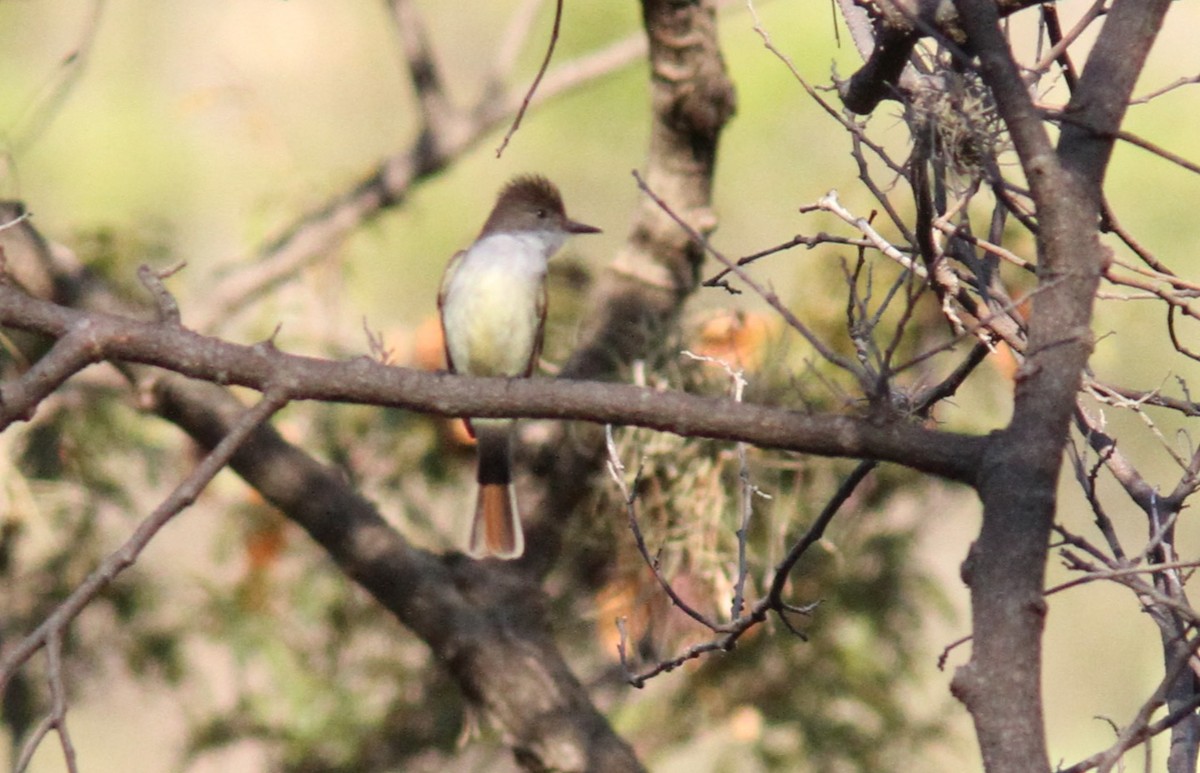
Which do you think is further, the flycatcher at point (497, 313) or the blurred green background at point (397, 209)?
the blurred green background at point (397, 209)

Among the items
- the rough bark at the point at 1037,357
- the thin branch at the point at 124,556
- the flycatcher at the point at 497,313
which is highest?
the flycatcher at the point at 497,313

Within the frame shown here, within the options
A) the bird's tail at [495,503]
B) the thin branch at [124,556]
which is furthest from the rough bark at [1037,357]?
the bird's tail at [495,503]

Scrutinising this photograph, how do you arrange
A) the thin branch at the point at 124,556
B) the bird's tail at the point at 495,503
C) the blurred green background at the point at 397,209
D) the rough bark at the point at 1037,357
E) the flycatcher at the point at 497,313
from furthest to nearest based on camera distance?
the blurred green background at the point at 397,209 → the flycatcher at the point at 497,313 → the bird's tail at the point at 495,503 → the thin branch at the point at 124,556 → the rough bark at the point at 1037,357

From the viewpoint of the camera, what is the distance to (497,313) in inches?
133

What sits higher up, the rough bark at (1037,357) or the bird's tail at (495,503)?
the bird's tail at (495,503)

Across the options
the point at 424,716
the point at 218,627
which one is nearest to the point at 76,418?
the point at 218,627

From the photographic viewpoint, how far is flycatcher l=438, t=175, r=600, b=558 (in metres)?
3.31

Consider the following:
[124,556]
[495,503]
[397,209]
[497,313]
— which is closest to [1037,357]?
[124,556]

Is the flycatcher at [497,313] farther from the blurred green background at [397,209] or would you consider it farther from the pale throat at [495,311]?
the blurred green background at [397,209]

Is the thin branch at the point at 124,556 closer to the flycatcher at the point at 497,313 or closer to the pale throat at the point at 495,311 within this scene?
the flycatcher at the point at 497,313

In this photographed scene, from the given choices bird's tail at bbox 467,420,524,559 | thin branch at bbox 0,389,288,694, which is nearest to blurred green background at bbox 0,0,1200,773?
bird's tail at bbox 467,420,524,559

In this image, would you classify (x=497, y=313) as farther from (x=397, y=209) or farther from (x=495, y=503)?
(x=397, y=209)

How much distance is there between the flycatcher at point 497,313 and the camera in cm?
331

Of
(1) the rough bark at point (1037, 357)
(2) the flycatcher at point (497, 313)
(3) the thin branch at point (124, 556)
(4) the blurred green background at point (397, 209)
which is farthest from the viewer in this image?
(4) the blurred green background at point (397, 209)
